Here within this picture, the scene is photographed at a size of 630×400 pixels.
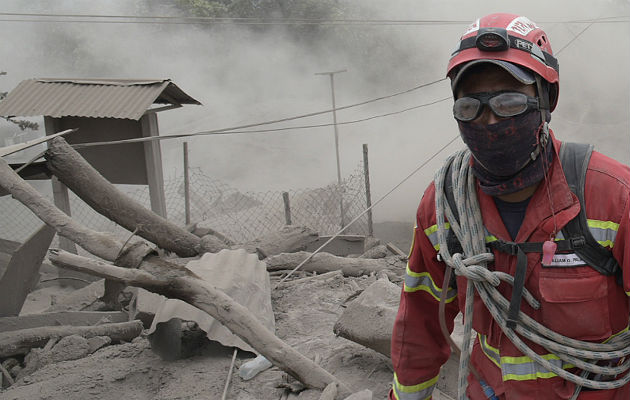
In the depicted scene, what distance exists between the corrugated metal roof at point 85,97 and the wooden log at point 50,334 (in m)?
2.92

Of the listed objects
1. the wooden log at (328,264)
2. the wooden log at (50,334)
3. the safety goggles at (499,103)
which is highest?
the safety goggles at (499,103)

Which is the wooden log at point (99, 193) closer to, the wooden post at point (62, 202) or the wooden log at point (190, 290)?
the wooden log at point (190, 290)

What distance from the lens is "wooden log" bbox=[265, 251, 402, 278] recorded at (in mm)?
6516

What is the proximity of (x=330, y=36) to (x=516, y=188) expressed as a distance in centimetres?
2736

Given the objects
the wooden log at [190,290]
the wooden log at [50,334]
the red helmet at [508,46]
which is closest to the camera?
the red helmet at [508,46]

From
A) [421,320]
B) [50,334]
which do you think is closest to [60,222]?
[50,334]

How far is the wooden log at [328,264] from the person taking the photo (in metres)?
6.52

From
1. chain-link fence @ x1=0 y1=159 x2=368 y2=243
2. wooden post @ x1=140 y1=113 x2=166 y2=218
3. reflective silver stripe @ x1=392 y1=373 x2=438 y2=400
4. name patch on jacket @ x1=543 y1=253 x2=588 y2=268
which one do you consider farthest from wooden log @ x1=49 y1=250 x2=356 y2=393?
chain-link fence @ x1=0 y1=159 x2=368 y2=243

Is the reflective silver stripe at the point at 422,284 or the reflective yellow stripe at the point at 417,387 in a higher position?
the reflective silver stripe at the point at 422,284

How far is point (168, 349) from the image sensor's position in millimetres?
4289

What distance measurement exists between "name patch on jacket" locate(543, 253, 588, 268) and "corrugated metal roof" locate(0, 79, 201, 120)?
247 inches

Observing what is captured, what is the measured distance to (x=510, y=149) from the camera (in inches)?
69.1

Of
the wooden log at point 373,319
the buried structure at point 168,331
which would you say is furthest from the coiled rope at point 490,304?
the wooden log at point 373,319

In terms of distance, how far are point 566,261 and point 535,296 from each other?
0.55ft
